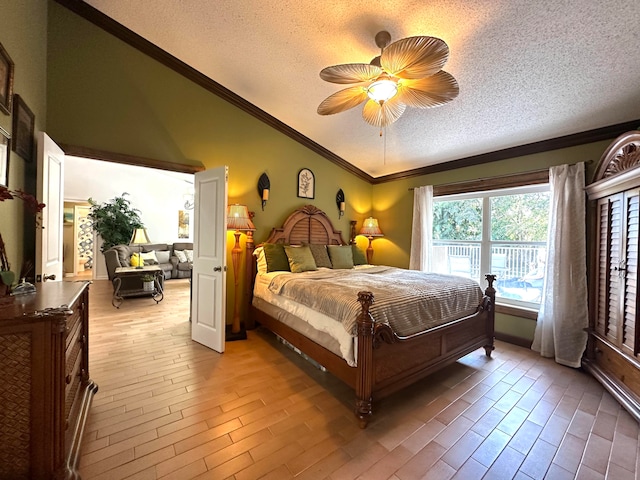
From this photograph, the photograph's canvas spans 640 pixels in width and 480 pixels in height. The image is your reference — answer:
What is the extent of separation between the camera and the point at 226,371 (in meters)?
2.60

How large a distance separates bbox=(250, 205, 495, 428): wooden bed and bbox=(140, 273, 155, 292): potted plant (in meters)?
2.97

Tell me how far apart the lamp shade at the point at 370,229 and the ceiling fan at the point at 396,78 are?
254cm

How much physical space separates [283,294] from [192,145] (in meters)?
2.15

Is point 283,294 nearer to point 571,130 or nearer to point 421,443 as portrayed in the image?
point 421,443

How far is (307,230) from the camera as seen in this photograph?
4.36 metres

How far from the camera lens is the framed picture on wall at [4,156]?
1.63 meters

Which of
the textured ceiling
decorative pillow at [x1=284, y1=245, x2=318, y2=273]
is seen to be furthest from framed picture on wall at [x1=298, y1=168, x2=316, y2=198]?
decorative pillow at [x1=284, y1=245, x2=318, y2=273]

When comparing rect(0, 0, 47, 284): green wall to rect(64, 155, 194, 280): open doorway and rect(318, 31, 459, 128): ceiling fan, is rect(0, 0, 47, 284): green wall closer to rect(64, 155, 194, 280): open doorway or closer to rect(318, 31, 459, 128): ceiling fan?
rect(318, 31, 459, 128): ceiling fan

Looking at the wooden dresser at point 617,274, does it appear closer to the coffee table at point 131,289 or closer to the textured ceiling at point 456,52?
the textured ceiling at point 456,52

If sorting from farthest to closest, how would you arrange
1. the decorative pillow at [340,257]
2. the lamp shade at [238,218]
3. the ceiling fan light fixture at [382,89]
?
the decorative pillow at [340,257] → the lamp shade at [238,218] → the ceiling fan light fixture at [382,89]

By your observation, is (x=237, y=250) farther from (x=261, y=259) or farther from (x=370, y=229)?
(x=370, y=229)

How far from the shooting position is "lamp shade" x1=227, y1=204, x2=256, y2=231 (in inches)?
A: 134

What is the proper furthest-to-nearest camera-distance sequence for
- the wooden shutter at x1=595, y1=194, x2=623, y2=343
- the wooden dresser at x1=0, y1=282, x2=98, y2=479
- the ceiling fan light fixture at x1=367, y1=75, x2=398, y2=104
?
the wooden shutter at x1=595, y1=194, x2=623, y2=343
the ceiling fan light fixture at x1=367, y1=75, x2=398, y2=104
the wooden dresser at x1=0, y1=282, x2=98, y2=479

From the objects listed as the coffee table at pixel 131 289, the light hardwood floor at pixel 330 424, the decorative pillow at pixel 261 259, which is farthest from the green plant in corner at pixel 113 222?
the decorative pillow at pixel 261 259
